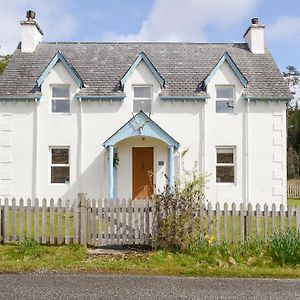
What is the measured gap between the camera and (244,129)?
63.0 ft

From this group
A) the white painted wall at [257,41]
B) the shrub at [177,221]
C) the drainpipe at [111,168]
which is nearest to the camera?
A: the shrub at [177,221]

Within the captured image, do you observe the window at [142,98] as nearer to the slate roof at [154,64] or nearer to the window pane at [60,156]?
the slate roof at [154,64]

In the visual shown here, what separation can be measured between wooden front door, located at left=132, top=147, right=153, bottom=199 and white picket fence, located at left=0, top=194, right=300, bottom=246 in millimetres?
9196

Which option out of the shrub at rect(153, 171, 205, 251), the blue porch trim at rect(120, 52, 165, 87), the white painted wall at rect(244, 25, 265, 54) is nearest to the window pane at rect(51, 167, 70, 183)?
the blue porch trim at rect(120, 52, 165, 87)

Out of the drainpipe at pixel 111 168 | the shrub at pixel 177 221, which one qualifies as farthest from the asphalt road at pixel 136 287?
the drainpipe at pixel 111 168

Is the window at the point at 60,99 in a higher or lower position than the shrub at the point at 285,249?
higher

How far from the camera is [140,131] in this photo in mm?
18047


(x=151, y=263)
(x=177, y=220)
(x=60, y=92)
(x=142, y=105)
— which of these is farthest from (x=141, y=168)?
(x=151, y=263)

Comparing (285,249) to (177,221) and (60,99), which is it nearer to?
(177,221)

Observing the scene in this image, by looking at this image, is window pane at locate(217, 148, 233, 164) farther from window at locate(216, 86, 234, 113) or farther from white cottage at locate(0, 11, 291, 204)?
window at locate(216, 86, 234, 113)

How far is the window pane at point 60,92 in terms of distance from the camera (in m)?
19.5

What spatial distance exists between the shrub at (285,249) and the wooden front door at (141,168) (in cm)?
1090

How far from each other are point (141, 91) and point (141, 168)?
3861 millimetres

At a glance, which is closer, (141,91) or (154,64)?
(141,91)
